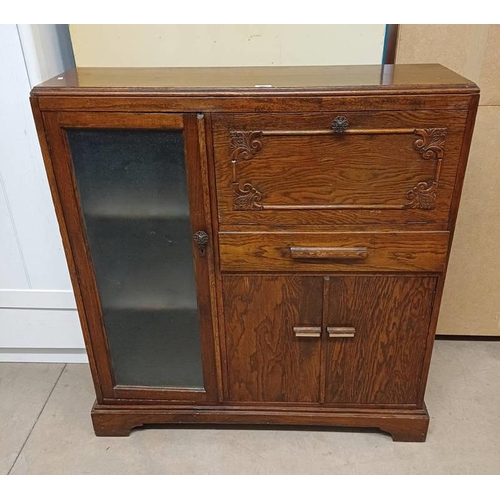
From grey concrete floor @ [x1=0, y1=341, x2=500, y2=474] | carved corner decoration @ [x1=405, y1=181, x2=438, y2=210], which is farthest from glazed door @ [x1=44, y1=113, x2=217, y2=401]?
carved corner decoration @ [x1=405, y1=181, x2=438, y2=210]

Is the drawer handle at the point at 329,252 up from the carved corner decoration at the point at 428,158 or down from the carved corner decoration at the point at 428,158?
down

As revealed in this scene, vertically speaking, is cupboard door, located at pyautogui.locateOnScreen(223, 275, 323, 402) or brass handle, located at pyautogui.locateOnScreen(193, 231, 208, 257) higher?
brass handle, located at pyautogui.locateOnScreen(193, 231, 208, 257)

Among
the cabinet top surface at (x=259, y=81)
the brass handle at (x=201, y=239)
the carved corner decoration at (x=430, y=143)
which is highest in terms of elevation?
the cabinet top surface at (x=259, y=81)

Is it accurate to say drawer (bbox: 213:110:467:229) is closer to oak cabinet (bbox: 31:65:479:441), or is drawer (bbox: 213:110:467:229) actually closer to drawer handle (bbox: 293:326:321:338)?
oak cabinet (bbox: 31:65:479:441)

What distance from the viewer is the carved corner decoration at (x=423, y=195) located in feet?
3.96

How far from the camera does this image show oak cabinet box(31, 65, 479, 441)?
3.80 feet

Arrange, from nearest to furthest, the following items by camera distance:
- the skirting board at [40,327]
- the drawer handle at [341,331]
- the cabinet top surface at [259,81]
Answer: the cabinet top surface at [259,81] < the drawer handle at [341,331] < the skirting board at [40,327]

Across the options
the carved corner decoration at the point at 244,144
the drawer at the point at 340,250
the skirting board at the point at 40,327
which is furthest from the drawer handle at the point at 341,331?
the skirting board at the point at 40,327

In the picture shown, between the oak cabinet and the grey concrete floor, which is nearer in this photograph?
the oak cabinet

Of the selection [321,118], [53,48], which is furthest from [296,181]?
[53,48]

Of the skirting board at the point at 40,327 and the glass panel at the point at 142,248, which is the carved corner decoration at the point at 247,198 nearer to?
the glass panel at the point at 142,248

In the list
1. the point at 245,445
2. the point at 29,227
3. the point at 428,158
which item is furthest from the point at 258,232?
the point at 29,227

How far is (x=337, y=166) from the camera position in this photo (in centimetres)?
120

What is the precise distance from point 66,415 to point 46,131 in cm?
99
